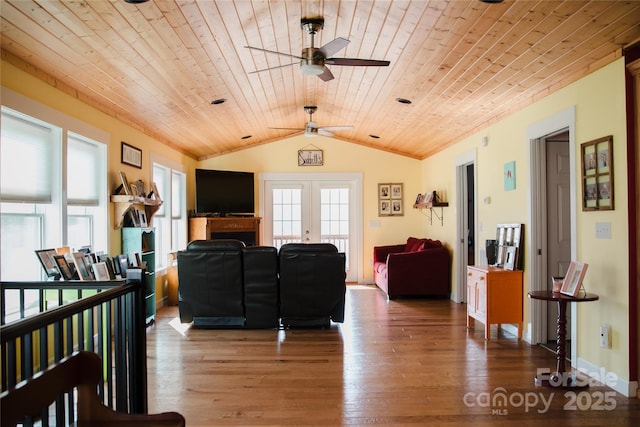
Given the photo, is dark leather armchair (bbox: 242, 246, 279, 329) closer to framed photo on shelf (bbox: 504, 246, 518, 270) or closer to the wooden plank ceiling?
the wooden plank ceiling

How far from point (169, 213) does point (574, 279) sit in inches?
221

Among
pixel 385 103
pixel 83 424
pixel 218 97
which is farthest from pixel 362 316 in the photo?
pixel 83 424

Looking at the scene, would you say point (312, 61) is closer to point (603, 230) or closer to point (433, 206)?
point (603, 230)

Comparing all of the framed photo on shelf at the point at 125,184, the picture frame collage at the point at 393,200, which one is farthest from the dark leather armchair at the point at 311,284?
the picture frame collage at the point at 393,200

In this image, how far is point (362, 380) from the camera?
3510 millimetres

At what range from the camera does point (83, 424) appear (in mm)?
1796


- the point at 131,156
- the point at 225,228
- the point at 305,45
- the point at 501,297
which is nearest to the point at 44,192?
the point at 131,156

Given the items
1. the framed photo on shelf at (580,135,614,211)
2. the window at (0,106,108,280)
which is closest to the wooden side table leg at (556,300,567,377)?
the framed photo on shelf at (580,135,614,211)

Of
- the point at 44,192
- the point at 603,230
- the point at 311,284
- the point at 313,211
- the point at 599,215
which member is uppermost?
the point at 44,192

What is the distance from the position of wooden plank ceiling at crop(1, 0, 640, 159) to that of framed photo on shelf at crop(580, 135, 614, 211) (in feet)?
2.08

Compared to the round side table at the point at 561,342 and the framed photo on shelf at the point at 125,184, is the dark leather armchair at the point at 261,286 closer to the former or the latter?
the framed photo on shelf at the point at 125,184

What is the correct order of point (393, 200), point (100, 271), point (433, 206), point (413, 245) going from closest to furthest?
point (100, 271), point (433, 206), point (413, 245), point (393, 200)

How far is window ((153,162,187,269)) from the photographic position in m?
6.70

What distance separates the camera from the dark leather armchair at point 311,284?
493 cm
